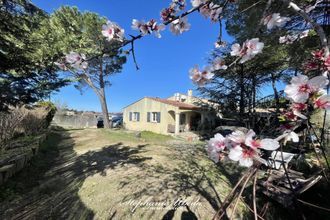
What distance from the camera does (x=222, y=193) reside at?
5.10 metres

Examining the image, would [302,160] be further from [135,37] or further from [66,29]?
[66,29]

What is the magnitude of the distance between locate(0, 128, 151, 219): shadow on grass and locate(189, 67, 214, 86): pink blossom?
10.8 ft

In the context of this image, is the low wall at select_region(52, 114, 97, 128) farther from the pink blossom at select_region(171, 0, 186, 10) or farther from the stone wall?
the pink blossom at select_region(171, 0, 186, 10)

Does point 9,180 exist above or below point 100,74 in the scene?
below

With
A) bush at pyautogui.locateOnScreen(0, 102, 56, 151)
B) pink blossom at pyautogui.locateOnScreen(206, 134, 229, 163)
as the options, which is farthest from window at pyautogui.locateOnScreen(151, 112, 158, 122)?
pink blossom at pyautogui.locateOnScreen(206, 134, 229, 163)

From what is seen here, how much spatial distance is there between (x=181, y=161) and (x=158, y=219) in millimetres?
3861

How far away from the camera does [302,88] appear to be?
91 cm

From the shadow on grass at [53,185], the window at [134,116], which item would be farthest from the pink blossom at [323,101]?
the window at [134,116]

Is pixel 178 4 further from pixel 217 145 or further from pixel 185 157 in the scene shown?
pixel 185 157

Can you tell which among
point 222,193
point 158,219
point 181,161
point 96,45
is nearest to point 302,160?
point 222,193

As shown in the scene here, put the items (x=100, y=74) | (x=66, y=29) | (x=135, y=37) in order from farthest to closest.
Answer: (x=100, y=74)
(x=66, y=29)
(x=135, y=37)

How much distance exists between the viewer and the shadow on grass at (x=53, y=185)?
3922mm

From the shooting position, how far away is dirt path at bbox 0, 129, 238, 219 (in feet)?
13.1

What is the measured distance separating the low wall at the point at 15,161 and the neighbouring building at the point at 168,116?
13.8 meters
